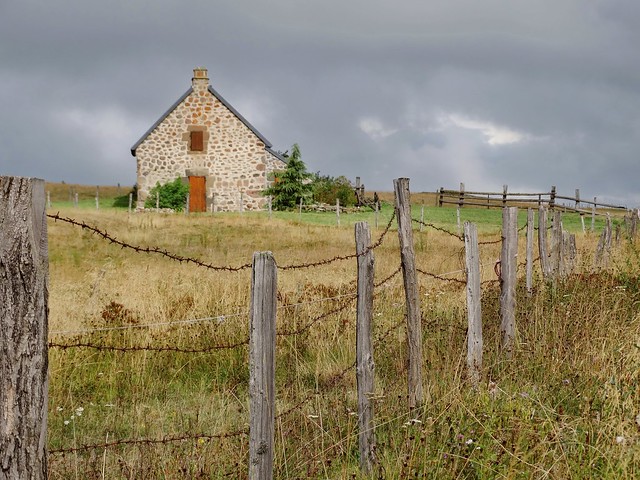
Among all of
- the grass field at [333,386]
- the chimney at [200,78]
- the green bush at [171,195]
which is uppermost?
the chimney at [200,78]

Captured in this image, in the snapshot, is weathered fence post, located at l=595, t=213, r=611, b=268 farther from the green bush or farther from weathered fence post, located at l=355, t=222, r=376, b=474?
the green bush

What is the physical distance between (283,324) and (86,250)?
499 inches

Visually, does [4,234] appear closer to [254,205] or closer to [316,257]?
[316,257]

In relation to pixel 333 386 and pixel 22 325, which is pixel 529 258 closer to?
pixel 333 386

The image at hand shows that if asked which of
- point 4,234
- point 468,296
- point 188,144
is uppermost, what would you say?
point 188,144

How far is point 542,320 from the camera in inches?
280

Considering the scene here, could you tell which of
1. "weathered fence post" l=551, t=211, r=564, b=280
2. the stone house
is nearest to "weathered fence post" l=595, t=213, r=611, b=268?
"weathered fence post" l=551, t=211, r=564, b=280

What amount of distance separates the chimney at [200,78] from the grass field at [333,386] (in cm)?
2553

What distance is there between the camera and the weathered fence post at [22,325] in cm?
250

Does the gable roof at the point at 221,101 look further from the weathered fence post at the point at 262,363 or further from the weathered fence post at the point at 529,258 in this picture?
the weathered fence post at the point at 262,363

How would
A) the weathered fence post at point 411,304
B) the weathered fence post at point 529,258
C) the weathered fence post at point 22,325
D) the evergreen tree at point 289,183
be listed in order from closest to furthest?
the weathered fence post at point 22,325, the weathered fence post at point 411,304, the weathered fence post at point 529,258, the evergreen tree at point 289,183

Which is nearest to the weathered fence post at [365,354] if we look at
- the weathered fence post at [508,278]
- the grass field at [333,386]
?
the grass field at [333,386]

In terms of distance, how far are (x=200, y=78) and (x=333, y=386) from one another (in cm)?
3200

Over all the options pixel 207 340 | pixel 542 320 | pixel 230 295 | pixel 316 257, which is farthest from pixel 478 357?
pixel 316 257
